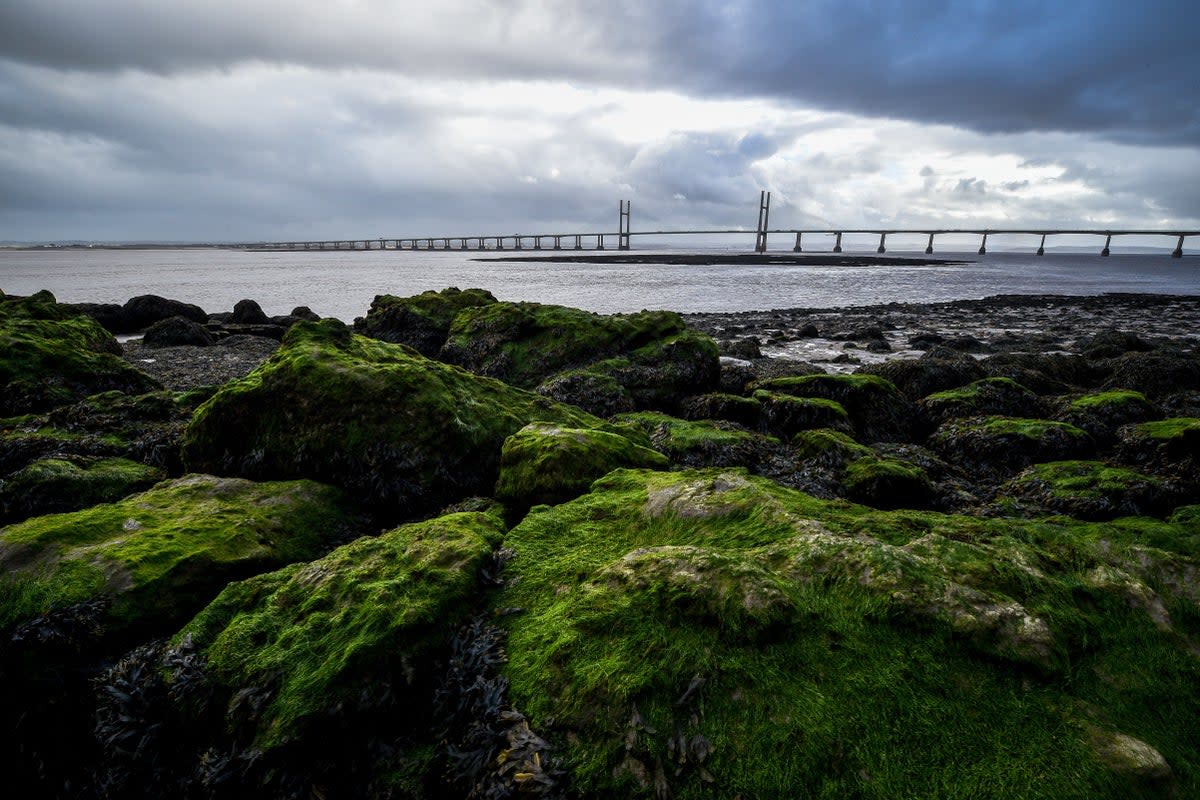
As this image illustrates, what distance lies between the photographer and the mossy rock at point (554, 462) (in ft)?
17.7

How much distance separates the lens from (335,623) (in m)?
3.45

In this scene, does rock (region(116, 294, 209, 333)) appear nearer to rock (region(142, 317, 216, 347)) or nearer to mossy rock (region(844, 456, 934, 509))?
rock (region(142, 317, 216, 347))

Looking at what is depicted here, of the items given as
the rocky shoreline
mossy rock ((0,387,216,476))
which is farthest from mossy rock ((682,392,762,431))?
mossy rock ((0,387,216,476))

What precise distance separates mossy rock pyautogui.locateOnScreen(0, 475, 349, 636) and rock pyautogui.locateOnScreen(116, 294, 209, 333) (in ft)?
72.1

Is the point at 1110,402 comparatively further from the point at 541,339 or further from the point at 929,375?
the point at 541,339

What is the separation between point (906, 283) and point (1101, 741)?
221 ft

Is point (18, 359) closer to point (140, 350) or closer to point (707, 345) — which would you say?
point (140, 350)

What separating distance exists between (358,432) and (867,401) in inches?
307

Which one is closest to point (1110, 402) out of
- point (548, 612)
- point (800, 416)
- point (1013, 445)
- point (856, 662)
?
point (1013, 445)

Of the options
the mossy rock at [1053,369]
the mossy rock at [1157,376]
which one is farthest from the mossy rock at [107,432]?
the mossy rock at [1157,376]

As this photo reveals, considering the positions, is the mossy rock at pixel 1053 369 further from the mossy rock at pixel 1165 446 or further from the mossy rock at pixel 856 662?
the mossy rock at pixel 856 662

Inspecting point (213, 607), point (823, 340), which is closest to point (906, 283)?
point (823, 340)

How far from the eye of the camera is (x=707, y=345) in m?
11.8

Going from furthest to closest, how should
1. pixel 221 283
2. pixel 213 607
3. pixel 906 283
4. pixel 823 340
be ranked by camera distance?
pixel 906 283
pixel 221 283
pixel 823 340
pixel 213 607
